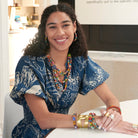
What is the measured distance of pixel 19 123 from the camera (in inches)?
61.0

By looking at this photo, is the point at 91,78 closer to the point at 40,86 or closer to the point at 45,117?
the point at 40,86

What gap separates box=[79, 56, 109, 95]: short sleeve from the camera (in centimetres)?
169

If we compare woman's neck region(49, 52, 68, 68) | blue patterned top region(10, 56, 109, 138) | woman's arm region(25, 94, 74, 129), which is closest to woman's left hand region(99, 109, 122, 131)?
woman's arm region(25, 94, 74, 129)

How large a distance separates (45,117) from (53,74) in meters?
0.33

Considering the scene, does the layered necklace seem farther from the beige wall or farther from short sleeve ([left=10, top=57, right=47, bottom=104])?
the beige wall

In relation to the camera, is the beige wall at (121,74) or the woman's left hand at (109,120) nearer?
the woman's left hand at (109,120)

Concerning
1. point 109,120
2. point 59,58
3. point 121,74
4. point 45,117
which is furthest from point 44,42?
point 121,74

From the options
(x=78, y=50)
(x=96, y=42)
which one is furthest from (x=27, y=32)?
(x=78, y=50)

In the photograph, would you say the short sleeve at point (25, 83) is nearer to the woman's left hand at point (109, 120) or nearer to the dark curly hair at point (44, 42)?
the dark curly hair at point (44, 42)

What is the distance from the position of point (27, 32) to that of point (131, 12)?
3.48 m

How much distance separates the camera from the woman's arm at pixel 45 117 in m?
1.24

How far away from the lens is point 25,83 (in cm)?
146

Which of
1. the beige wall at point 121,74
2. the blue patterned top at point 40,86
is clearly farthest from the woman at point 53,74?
the beige wall at point 121,74

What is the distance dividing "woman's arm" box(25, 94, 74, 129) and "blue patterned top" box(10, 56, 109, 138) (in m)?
0.04
